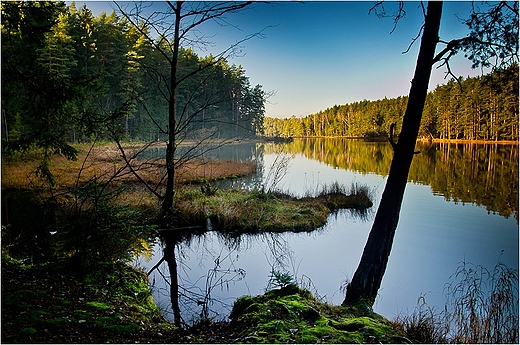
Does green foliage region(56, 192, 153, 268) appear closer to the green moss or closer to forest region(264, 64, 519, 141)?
the green moss

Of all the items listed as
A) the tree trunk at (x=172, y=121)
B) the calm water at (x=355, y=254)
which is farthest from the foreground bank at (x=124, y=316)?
the tree trunk at (x=172, y=121)

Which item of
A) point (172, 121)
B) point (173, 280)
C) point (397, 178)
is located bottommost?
point (173, 280)

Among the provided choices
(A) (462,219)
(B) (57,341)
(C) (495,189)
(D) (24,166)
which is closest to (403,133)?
(B) (57,341)

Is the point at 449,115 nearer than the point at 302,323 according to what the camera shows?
No

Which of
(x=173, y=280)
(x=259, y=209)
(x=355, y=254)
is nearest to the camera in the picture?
(x=173, y=280)

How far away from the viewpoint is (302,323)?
366 centimetres

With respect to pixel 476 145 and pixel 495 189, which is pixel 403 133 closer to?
pixel 495 189

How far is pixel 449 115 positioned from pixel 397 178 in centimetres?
3125

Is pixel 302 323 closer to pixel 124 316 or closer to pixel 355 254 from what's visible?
pixel 124 316

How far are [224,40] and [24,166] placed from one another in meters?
16.9

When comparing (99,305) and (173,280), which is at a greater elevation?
(99,305)

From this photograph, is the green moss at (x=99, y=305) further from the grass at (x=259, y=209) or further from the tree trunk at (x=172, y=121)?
the grass at (x=259, y=209)

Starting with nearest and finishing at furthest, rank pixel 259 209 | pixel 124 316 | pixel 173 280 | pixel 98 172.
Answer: pixel 124 316
pixel 173 280
pixel 259 209
pixel 98 172

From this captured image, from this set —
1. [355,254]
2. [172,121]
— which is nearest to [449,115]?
[355,254]
